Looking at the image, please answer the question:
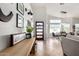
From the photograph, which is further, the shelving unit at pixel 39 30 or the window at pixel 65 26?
the window at pixel 65 26

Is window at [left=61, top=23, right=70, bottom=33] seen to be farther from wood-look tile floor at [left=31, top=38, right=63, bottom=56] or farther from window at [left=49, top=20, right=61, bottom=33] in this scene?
wood-look tile floor at [left=31, top=38, right=63, bottom=56]

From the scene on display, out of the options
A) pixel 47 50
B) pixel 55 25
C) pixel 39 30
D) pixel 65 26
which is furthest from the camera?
pixel 55 25

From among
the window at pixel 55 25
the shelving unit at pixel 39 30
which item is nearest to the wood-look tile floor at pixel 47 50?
the shelving unit at pixel 39 30

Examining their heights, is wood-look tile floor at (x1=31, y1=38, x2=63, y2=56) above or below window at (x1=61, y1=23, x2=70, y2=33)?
below

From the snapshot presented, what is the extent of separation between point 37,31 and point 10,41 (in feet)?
25.6

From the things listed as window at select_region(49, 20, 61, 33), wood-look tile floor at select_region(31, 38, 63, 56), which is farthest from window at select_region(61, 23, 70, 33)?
wood-look tile floor at select_region(31, 38, 63, 56)

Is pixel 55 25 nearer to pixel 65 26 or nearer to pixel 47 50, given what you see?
pixel 65 26

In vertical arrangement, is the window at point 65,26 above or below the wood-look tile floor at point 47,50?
above

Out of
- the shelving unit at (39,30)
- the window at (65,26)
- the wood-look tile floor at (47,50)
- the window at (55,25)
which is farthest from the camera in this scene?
the window at (55,25)

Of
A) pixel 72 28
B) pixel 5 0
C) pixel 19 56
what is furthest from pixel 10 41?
pixel 72 28

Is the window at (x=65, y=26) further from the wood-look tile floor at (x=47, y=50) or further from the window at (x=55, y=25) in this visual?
the wood-look tile floor at (x=47, y=50)

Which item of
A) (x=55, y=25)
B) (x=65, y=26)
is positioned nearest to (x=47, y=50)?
(x=65, y=26)

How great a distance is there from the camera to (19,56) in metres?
1.84

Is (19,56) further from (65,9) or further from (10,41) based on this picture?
(65,9)
